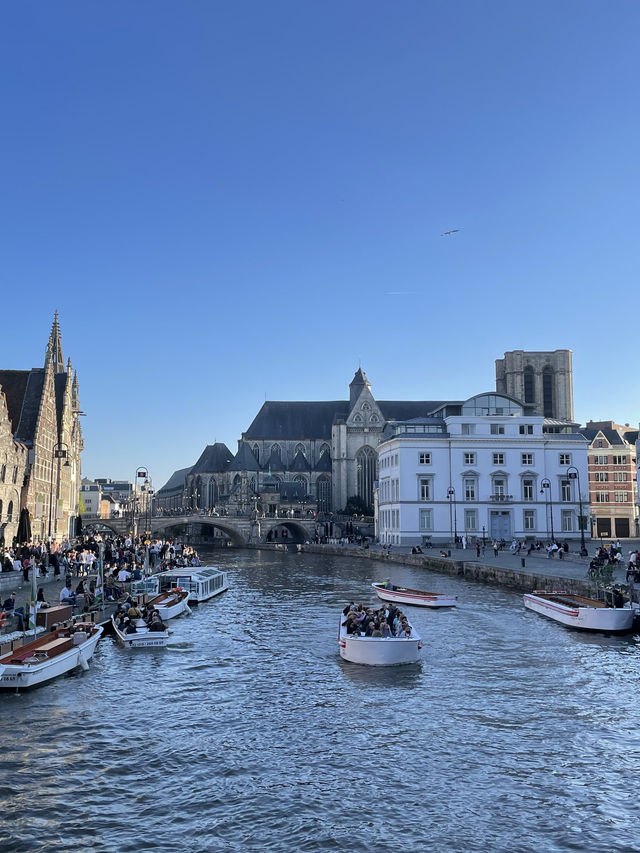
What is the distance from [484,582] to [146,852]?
1589 inches

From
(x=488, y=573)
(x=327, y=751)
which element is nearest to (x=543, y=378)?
(x=488, y=573)

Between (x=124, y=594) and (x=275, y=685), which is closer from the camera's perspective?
(x=275, y=685)

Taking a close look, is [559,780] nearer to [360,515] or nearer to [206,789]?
[206,789]

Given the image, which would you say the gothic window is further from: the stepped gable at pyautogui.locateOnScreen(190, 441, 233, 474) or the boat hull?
the boat hull

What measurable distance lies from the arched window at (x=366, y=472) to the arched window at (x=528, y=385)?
26.5 meters

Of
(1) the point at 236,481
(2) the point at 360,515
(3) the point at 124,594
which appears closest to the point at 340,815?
(3) the point at 124,594

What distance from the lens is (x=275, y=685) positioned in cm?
2152

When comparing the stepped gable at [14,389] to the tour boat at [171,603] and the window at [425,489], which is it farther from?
the window at [425,489]

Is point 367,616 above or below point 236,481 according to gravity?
below

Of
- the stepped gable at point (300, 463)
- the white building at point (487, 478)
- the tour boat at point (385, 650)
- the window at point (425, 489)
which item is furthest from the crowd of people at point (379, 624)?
the stepped gable at point (300, 463)

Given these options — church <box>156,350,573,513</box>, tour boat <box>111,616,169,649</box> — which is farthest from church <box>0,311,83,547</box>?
church <box>156,350,573,513</box>

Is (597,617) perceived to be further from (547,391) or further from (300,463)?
(300,463)

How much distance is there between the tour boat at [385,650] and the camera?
77.3 feet

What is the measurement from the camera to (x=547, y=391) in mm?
118625
